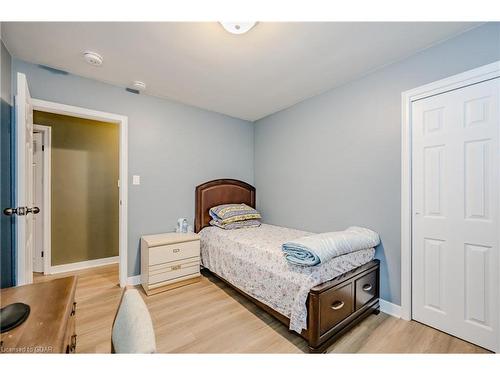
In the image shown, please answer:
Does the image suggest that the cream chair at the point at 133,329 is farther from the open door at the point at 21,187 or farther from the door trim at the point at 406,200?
the door trim at the point at 406,200

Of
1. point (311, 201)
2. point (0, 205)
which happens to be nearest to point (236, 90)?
point (311, 201)

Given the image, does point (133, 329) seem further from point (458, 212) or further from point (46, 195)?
point (46, 195)

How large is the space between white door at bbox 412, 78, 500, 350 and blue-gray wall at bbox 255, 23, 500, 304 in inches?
6.7

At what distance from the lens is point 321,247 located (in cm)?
158

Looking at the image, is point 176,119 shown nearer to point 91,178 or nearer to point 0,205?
point 91,178

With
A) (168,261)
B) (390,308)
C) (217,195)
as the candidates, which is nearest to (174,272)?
(168,261)

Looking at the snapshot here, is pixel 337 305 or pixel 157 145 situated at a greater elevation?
pixel 157 145

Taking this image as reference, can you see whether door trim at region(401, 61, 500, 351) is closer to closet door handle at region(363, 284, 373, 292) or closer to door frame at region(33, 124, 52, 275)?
closet door handle at region(363, 284, 373, 292)

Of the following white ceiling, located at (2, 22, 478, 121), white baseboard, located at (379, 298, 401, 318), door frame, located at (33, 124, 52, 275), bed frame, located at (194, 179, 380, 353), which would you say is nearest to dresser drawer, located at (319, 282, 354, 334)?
bed frame, located at (194, 179, 380, 353)

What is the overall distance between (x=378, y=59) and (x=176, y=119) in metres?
2.41

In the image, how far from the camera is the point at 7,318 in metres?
0.79

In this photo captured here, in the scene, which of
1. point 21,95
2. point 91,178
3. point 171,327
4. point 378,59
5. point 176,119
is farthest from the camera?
point 91,178

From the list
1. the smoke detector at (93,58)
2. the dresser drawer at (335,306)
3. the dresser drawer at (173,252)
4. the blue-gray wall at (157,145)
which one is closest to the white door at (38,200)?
the blue-gray wall at (157,145)

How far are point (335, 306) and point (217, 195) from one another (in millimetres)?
2144
